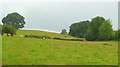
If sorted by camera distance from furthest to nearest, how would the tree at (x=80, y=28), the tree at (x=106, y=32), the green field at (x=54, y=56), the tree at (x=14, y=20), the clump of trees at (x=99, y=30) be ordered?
the tree at (x=14, y=20), the tree at (x=80, y=28), the clump of trees at (x=99, y=30), the tree at (x=106, y=32), the green field at (x=54, y=56)

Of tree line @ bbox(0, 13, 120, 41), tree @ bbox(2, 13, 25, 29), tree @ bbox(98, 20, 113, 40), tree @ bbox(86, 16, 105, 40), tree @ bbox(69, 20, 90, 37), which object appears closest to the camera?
tree line @ bbox(0, 13, 120, 41)

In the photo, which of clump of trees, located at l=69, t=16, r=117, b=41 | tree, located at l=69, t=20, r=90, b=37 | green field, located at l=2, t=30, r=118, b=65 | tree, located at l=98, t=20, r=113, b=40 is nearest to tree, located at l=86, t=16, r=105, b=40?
clump of trees, located at l=69, t=16, r=117, b=41

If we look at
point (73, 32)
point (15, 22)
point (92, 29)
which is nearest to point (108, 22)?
point (92, 29)

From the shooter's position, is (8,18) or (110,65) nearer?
(110,65)

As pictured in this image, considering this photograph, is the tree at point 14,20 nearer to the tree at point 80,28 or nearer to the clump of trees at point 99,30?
the tree at point 80,28

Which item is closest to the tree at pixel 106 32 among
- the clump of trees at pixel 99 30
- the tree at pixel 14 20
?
the clump of trees at pixel 99 30

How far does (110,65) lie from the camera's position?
531 inches

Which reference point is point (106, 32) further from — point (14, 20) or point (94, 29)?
point (14, 20)

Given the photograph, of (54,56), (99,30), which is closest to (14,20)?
(99,30)

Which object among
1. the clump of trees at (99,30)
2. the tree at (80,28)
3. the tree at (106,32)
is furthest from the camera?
the tree at (80,28)

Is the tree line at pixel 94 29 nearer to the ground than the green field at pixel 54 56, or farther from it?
farther from it

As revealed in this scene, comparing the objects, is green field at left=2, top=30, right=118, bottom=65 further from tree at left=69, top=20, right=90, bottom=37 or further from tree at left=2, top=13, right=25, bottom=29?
tree at left=2, top=13, right=25, bottom=29

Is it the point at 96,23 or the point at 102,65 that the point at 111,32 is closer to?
the point at 96,23

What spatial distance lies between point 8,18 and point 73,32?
148ft
